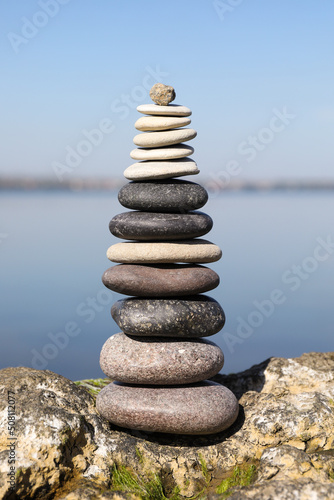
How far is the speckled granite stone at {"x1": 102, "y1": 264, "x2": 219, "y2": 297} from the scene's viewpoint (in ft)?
27.1

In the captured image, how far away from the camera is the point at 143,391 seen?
824 centimetres

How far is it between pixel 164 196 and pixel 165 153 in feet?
2.26

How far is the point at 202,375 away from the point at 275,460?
1.58 m

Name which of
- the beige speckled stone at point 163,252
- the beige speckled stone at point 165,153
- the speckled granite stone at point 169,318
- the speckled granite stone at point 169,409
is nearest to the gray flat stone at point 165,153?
the beige speckled stone at point 165,153

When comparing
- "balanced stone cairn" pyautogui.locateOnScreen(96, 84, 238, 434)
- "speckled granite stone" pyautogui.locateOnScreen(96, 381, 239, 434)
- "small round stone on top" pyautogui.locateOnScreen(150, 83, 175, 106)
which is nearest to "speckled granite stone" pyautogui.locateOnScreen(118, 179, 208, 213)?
"balanced stone cairn" pyautogui.locateOnScreen(96, 84, 238, 434)

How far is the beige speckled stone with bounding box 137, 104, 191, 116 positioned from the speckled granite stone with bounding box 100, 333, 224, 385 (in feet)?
11.2

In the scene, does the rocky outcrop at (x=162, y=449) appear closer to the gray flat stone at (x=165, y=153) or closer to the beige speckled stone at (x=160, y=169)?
the beige speckled stone at (x=160, y=169)

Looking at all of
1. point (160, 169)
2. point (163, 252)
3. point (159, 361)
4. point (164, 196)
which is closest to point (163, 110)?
point (160, 169)

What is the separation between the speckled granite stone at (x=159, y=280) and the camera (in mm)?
8258

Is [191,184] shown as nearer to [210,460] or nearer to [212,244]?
[212,244]

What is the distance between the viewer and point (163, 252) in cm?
828

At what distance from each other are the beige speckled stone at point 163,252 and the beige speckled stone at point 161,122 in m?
1.75

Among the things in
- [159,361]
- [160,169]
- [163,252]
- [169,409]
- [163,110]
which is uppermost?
[163,110]

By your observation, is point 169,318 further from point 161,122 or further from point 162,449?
point 161,122
